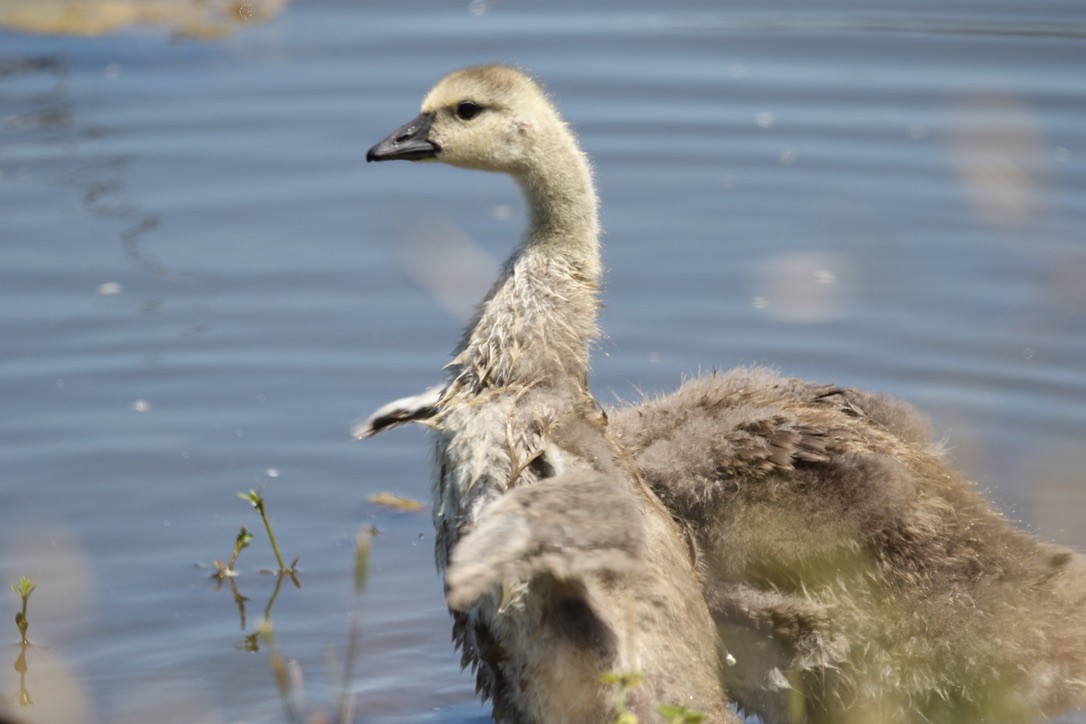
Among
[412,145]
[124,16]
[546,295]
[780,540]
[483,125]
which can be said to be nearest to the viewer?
[780,540]

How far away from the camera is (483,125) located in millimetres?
5406

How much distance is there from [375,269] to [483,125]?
9.54ft

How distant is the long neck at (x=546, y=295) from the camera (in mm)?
5012

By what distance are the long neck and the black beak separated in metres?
0.41

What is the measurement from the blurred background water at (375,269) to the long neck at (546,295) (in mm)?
174

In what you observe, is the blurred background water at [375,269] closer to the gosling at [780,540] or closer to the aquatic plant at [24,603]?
the aquatic plant at [24,603]

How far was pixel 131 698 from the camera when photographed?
5.77 meters

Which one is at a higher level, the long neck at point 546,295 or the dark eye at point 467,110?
the dark eye at point 467,110

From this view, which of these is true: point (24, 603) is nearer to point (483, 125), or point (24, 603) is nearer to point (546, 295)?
point (546, 295)

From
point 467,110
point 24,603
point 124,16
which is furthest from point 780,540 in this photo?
point 124,16

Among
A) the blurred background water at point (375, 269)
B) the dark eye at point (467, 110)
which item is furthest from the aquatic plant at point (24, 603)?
the dark eye at point (467, 110)

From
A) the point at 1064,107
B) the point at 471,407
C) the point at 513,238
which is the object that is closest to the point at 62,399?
the point at 513,238

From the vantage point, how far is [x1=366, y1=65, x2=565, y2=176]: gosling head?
17.4 ft

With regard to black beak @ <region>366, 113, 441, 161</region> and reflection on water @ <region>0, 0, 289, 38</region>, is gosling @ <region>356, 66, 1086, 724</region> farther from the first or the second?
reflection on water @ <region>0, 0, 289, 38</region>
